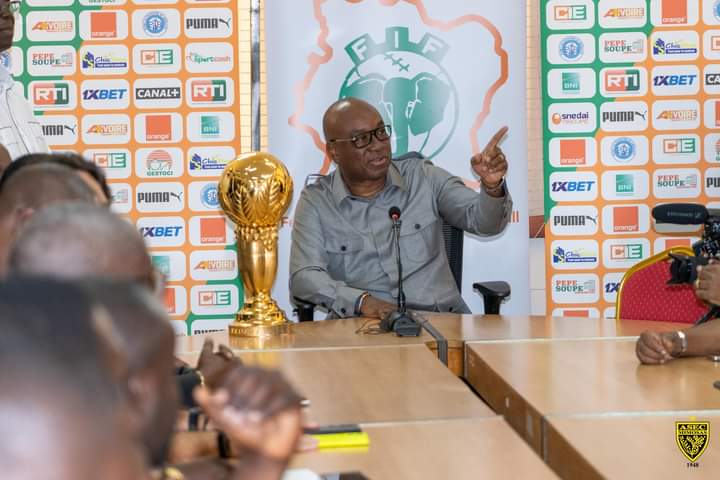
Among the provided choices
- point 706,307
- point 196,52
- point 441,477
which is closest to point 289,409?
point 441,477

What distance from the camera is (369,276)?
392 centimetres

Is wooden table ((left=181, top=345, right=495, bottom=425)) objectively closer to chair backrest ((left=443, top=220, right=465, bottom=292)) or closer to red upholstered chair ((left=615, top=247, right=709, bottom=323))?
red upholstered chair ((left=615, top=247, right=709, bottom=323))

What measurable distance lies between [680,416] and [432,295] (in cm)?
215

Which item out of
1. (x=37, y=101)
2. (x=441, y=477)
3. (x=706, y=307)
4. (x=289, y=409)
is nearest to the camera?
(x=289, y=409)

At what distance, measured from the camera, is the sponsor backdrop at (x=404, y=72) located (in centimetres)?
482

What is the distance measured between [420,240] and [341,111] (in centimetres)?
64

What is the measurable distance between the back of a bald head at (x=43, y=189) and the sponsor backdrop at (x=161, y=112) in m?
3.72

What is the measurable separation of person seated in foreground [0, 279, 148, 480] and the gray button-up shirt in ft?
10.8

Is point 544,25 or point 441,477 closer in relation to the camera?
point 441,477

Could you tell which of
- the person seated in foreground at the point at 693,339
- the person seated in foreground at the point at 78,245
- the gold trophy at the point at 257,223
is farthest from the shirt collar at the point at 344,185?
the person seated in foreground at the point at 78,245

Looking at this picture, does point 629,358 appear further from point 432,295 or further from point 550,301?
point 550,301

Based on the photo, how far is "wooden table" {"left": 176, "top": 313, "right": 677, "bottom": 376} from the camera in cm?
276

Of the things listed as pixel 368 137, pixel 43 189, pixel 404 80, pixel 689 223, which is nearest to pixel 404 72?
pixel 404 80

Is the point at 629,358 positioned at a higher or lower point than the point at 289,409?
lower
